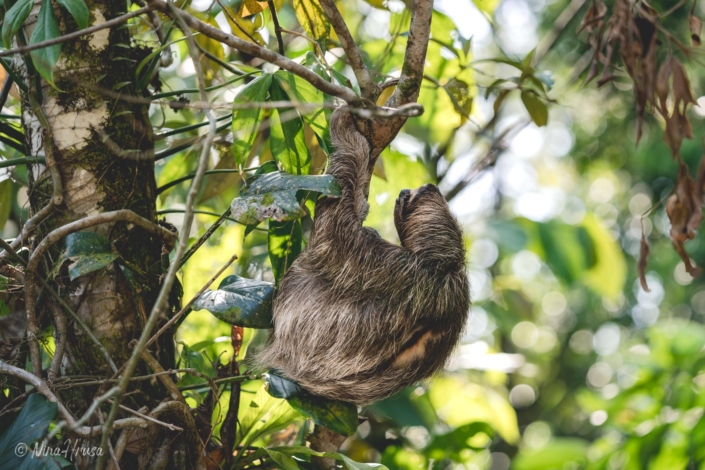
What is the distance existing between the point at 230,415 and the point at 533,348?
70.0 ft

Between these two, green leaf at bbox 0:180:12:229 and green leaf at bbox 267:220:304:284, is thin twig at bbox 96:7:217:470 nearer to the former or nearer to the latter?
green leaf at bbox 267:220:304:284

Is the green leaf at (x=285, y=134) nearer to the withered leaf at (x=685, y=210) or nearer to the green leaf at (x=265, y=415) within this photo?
the green leaf at (x=265, y=415)

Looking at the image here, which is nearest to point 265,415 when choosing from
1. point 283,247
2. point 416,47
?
point 283,247

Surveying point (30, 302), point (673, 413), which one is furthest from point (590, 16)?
point (673, 413)

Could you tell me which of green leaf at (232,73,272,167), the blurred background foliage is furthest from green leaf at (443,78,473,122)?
green leaf at (232,73,272,167)

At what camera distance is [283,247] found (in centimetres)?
312

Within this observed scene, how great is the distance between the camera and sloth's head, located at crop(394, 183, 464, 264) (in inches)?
140

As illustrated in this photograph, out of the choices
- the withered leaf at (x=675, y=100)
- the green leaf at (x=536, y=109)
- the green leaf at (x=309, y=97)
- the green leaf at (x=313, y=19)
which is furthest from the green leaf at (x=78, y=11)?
the green leaf at (x=536, y=109)

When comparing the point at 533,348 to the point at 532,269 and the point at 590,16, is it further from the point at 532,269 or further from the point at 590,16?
the point at 590,16

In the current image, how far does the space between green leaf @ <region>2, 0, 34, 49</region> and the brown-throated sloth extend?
1.41 m

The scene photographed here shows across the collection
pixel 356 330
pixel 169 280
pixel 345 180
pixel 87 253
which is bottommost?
pixel 169 280

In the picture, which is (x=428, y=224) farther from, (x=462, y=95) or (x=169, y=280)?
(x=169, y=280)

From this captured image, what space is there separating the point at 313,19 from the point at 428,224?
130 centimetres

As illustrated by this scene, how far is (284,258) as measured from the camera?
3.12 meters
